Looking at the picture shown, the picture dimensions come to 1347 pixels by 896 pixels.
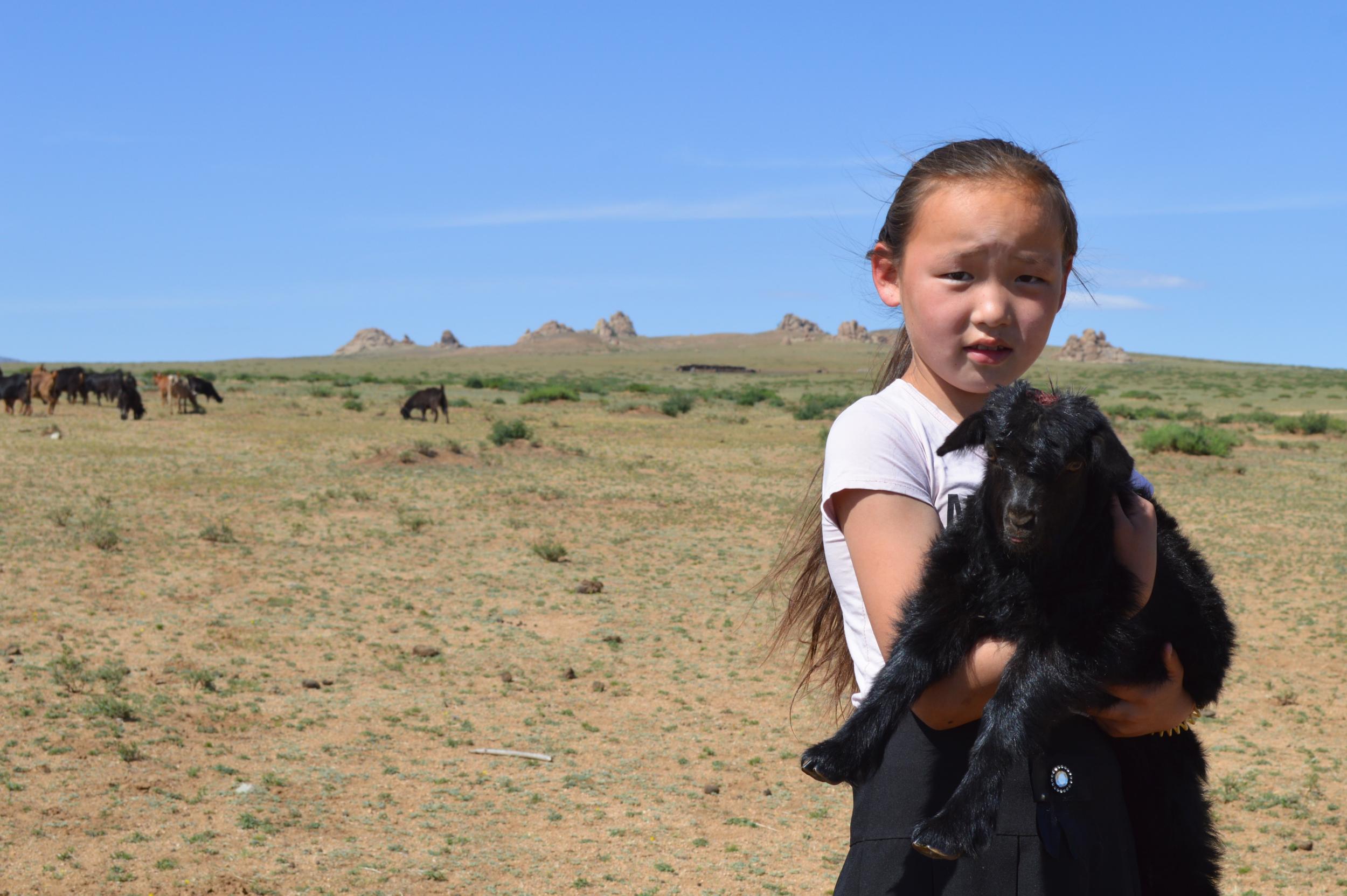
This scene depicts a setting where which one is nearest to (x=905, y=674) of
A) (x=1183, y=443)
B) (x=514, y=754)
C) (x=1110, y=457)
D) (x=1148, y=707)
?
(x=1148, y=707)

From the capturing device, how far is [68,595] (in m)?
11.4

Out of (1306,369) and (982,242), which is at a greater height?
(1306,369)

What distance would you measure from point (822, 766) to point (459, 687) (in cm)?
733

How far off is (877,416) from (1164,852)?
3.64 feet

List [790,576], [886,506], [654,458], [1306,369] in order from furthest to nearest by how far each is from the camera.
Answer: [1306,369] → [654,458] → [790,576] → [886,506]

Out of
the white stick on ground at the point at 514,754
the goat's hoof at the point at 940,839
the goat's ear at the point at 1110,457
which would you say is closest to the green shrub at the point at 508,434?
the white stick on ground at the point at 514,754

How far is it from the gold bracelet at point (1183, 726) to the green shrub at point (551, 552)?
458 inches

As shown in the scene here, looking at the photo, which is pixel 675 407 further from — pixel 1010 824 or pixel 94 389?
pixel 1010 824

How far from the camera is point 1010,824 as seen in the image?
225cm

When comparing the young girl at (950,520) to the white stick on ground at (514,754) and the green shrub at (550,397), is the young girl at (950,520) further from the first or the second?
the green shrub at (550,397)

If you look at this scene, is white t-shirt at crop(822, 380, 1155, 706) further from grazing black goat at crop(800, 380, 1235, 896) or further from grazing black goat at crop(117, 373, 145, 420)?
grazing black goat at crop(117, 373, 145, 420)

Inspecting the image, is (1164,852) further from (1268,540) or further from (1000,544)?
(1268,540)

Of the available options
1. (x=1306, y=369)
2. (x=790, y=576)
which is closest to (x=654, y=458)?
(x=790, y=576)

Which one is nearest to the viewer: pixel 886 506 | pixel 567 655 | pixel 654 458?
pixel 886 506
